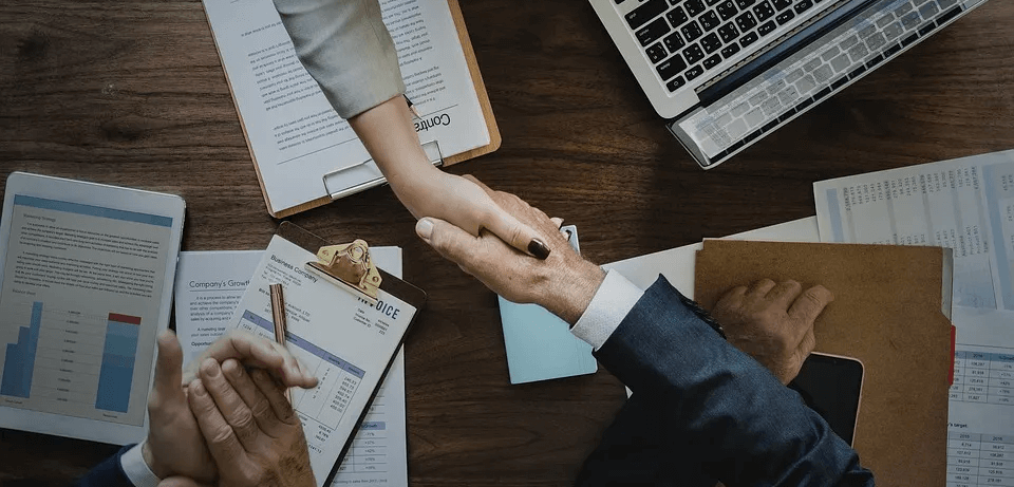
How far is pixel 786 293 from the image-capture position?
3.55 ft

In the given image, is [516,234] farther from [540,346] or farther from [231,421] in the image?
[231,421]

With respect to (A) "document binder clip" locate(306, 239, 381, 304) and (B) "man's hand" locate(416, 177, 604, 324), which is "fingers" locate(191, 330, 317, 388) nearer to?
(A) "document binder clip" locate(306, 239, 381, 304)

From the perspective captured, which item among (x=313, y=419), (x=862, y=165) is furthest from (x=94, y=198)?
(x=862, y=165)

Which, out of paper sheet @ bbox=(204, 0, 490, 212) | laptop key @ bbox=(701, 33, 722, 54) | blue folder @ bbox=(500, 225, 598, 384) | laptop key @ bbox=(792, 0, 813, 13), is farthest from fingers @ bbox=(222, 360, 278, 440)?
laptop key @ bbox=(792, 0, 813, 13)

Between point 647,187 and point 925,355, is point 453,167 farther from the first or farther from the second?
point 925,355

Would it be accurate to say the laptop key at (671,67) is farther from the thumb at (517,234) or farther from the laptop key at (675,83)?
the thumb at (517,234)

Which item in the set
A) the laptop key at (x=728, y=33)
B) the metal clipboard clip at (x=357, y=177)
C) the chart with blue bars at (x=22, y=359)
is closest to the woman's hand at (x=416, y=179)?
the metal clipboard clip at (x=357, y=177)

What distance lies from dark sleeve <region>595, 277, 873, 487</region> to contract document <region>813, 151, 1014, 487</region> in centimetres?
31

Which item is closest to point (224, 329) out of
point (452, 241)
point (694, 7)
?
point (452, 241)

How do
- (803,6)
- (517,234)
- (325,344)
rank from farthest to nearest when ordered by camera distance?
(325,344) < (803,6) < (517,234)

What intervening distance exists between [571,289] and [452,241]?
0.14 m

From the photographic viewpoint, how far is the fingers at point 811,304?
107 cm

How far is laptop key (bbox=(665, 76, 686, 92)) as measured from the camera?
104cm

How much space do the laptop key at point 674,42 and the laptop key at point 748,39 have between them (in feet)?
0.25
